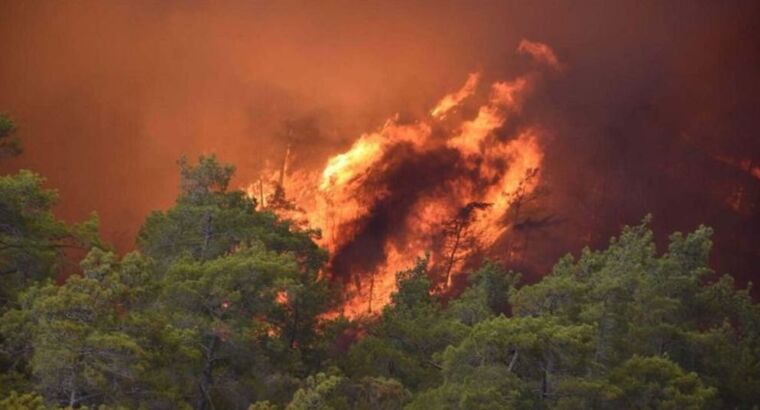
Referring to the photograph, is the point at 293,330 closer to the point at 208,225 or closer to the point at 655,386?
the point at 208,225

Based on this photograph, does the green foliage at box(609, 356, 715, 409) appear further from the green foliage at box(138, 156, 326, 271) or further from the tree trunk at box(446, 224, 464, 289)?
the tree trunk at box(446, 224, 464, 289)

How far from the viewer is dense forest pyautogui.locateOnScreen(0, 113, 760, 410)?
36.8ft

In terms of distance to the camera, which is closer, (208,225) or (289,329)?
(208,225)

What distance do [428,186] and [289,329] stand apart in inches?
476

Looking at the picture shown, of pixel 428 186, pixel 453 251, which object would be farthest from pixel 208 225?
pixel 428 186

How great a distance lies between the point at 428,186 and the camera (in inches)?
1121

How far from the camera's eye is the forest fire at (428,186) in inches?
1096

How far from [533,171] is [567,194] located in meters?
1.45

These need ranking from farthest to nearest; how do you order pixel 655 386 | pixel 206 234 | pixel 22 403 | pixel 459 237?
pixel 459 237 < pixel 206 234 < pixel 655 386 < pixel 22 403

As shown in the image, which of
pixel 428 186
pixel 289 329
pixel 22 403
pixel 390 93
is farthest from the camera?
pixel 390 93

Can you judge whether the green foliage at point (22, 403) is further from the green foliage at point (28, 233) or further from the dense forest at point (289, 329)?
the green foliage at point (28, 233)

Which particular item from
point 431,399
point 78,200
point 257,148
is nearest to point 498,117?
point 257,148

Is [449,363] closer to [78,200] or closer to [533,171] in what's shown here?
[533,171]

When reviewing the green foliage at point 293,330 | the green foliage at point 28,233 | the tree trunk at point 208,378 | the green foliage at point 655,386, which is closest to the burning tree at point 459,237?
the green foliage at point 293,330
